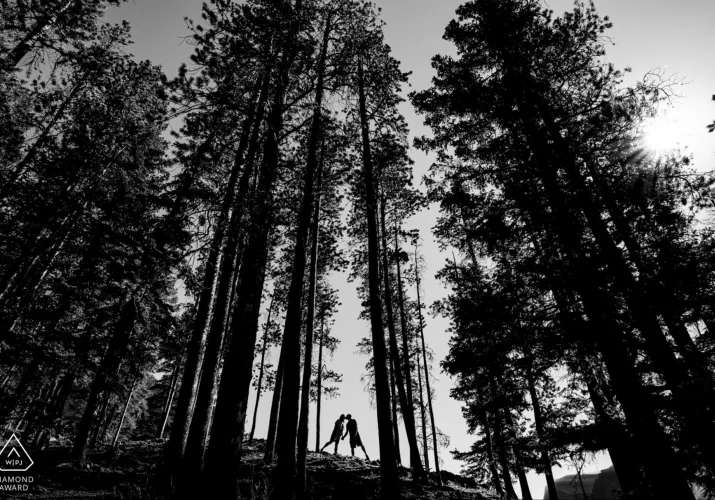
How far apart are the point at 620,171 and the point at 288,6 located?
942 centimetres

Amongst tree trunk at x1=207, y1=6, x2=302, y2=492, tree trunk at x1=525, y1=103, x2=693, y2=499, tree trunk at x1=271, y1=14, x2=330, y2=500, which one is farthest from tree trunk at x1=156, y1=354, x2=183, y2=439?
tree trunk at x1=525, y1=103, x2=693, y2=499

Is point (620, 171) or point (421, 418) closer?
point (620, 171)

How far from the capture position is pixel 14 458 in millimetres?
9148

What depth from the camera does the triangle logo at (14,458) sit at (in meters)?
8.55

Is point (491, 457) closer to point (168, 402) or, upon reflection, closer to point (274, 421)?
point (274, 421)

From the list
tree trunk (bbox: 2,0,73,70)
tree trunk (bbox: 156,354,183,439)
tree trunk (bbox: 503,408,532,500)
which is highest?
tree trunk (bbox: 2,0,73,70)

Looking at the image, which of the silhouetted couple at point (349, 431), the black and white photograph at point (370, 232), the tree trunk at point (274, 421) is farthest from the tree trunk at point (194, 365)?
the silhouetted couple at point (349, 431)

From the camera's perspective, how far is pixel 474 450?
66.3 ft

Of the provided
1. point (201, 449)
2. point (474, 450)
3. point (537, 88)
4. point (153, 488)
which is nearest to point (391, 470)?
point (201, 449)

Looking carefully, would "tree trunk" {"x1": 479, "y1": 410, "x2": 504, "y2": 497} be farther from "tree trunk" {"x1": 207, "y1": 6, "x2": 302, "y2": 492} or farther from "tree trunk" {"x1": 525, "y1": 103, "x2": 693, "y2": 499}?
"tree trunk" {"x1": 207, "y1": 6, "x2": 302, "y2": 492}

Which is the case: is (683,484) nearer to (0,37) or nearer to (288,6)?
(288,6)

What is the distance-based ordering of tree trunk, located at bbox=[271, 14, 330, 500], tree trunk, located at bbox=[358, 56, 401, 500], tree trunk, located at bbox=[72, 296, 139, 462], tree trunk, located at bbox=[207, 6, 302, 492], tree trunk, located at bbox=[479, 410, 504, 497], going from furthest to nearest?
tree trunk, located at bbox=[479, 410, 504, 497] < tree trunk, located at bbox=[72, 296, 139, 462] < tree trunk, located at bbox=[358, 56, 401, 500] < tree trunk, located at bbox=[271, 14, 330, 500] < tree trunk, located at bbox=[207, 6, 302, 492]

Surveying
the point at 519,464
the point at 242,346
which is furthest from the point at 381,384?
the point at 519,464

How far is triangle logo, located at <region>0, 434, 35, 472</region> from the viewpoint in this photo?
8.55m
